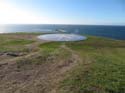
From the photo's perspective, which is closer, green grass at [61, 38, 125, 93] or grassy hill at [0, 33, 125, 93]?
green grass at [61, 38, 125, 93]

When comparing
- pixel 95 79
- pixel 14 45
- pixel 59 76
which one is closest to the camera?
pixel 95 79

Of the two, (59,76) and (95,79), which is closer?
(95,79)

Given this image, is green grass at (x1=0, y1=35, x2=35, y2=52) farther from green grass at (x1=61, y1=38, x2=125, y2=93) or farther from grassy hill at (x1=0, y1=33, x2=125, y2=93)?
green grass at (x1=61, y1=38, x2=125, y2=93)

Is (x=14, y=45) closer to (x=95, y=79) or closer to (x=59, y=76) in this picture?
(x=59, y=76)

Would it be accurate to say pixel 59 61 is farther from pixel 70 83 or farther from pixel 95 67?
pixel 70 83

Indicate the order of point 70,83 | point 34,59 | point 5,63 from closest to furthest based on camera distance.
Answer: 1. point 70,83
2. point 5,63
3. point 34,59

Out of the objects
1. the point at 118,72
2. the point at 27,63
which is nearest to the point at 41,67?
the point at 27,63

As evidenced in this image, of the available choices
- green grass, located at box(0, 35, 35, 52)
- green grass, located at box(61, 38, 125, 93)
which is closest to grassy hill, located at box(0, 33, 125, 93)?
green grass, located at box(61, 38, 125, 93)

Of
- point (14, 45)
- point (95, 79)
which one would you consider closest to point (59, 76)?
point (95, 79)

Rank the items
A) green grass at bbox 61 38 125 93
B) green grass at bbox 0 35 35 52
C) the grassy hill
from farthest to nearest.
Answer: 1. green grass at bbox 0 35 35 52
2. the grassy hill
3. green grass at bbox 61 38 125 93

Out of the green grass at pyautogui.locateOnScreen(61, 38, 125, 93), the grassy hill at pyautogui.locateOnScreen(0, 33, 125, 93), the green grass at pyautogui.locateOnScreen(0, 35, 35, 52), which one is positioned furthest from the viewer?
the green grass at pyautogui.locateOnScreen(0, 35, 35, 52)

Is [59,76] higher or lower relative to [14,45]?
lower
